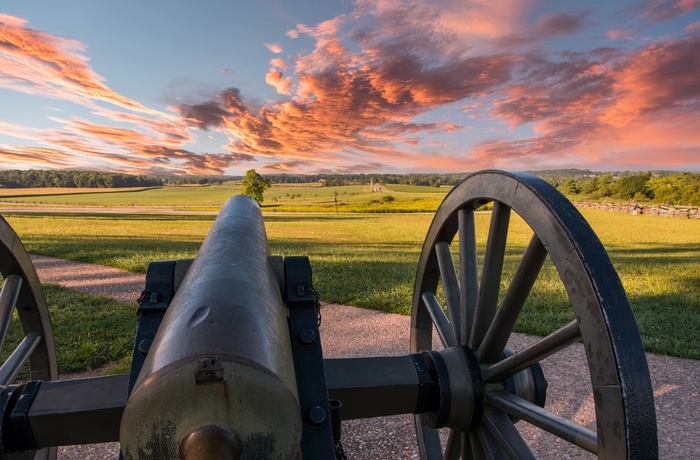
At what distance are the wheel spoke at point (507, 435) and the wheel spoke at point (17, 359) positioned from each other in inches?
108

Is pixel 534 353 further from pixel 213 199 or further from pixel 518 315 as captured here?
pixel 213 199

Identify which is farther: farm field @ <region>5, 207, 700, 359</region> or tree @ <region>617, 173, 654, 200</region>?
tree @ <region>617, 173, 654, 200</region>

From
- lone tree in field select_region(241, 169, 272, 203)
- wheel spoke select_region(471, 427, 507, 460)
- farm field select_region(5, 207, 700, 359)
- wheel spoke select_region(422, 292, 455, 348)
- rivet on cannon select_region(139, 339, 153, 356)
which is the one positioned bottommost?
farm field select_region(5, 207, 700, 359)

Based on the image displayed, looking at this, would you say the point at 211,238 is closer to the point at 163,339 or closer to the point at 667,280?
the point at 163,339

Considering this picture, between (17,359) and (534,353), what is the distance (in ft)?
10.1

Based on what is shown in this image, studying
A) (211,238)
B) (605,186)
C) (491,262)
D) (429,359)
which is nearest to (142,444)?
(211,238)

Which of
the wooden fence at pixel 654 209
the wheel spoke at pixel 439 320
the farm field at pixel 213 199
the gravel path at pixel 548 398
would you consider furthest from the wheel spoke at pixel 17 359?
the wooden fence at pixel 654 209

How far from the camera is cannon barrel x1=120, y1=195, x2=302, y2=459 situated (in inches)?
46.3

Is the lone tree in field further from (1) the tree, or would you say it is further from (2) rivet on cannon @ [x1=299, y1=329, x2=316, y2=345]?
(2) rivet on cannon @ [x1=299, y1=329, x2=316, y2=345]

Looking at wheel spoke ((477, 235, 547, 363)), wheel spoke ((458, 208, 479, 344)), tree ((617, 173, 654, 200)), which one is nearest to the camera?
wheel spoke ((477, 235, 547, 363))

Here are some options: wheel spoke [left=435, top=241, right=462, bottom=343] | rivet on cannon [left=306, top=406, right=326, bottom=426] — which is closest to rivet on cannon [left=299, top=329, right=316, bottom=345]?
rivet on cannon [left=306, top=406, right=326, bottom=426]

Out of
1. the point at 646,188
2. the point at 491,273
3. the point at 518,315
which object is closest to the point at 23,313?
the point at 491,273

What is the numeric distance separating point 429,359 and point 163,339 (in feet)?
4.82

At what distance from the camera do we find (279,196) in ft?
262
